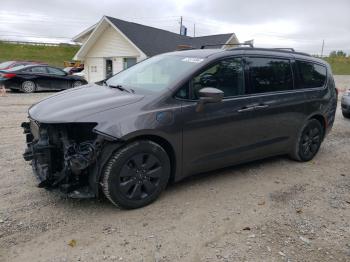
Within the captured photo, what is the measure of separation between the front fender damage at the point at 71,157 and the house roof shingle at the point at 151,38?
1609cm

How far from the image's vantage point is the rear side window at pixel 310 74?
17.0ft

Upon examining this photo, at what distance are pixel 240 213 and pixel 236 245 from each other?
0.64m

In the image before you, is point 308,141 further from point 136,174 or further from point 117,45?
point 117,45

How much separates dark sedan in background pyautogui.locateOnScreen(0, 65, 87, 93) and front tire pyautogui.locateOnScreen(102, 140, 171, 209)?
13.5 meters

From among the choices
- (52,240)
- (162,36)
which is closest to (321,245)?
(52,240)

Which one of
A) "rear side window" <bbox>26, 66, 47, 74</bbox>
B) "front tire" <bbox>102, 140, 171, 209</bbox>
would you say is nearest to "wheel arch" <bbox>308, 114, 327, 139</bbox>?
"front tire" <bbox>102, 140, 171, 209</bbox>

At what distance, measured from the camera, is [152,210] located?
3.65 metres

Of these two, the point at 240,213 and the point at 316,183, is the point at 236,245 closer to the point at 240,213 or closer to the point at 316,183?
the point at 240,213

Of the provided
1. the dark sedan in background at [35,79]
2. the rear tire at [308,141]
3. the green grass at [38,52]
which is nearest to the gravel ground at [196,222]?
the rear tire at [308,141]

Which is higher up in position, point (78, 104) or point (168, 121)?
point (78, 104)

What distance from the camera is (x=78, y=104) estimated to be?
363 centimetres

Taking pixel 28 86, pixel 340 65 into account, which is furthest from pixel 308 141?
pixel 340 65

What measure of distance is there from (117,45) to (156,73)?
676 inches

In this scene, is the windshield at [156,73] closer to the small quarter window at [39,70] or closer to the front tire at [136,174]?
the front tire at [136,174]
